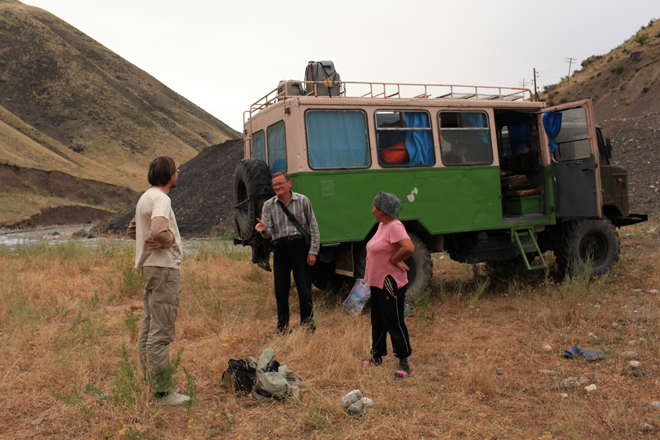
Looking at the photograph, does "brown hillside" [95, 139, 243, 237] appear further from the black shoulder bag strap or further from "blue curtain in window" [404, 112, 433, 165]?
the black shoulder bag strap

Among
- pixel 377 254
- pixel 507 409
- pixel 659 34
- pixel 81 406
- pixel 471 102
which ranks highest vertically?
pixel 659 34

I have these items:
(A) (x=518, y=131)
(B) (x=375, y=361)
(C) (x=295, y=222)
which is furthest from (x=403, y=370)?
(A) (x=518, y=131)

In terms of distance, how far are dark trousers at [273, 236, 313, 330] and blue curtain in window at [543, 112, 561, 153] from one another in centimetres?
496

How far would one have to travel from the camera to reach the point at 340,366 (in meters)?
4.73

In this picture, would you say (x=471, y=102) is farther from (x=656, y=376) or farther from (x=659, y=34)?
(x=659, y=34)

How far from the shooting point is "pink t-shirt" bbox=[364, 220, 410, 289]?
14.8 ft

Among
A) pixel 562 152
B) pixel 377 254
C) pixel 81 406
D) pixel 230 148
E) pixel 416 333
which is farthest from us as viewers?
pixel 230 148

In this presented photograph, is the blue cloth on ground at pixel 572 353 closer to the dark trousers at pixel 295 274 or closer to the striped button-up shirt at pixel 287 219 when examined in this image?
the dark trousers at pixel 295 274

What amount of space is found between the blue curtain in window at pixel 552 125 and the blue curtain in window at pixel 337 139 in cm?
337

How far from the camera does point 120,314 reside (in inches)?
273

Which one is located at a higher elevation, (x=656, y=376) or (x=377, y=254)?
(x=377, y=254)

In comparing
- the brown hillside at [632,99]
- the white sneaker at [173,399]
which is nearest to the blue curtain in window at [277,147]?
the white sneaker at [173,399]

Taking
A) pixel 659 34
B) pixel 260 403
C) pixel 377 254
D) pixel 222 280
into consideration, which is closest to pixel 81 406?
pixel 260 403

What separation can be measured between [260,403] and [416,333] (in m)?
2.46
